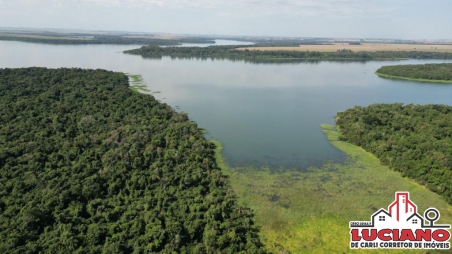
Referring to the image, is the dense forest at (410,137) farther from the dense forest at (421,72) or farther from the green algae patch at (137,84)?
the dense forest at (421,72)

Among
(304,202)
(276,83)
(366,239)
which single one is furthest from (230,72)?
(366,239)

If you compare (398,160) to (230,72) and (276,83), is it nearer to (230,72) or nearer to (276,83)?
(276,83)

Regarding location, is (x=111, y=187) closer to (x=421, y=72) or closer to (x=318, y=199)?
(x=318, y=199)

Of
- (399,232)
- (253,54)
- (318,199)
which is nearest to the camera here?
(399,232)

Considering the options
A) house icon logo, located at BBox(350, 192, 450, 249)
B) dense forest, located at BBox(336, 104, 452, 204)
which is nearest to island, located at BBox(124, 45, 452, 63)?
dense forest, located at BBox(336, 104, 452, 204)

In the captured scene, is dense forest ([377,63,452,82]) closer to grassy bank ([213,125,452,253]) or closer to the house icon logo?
grassy bank ([213,125,452,253])

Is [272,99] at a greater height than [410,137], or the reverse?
[272,99]

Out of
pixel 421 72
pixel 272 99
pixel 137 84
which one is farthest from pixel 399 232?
pixel 421 72
